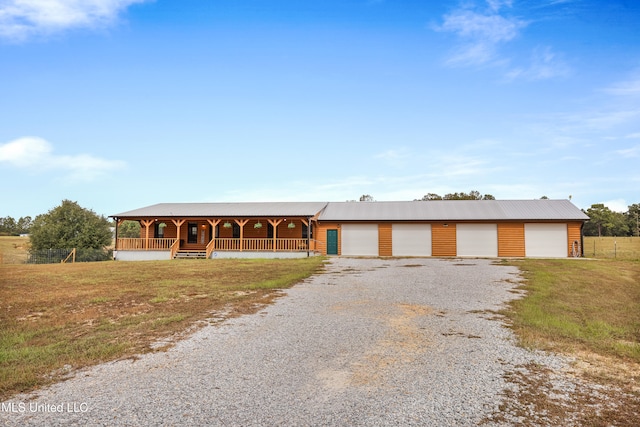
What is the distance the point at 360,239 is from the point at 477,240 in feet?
26.1

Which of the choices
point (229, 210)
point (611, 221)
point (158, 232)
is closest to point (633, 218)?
point (611, 221)

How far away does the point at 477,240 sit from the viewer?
26.8 meters

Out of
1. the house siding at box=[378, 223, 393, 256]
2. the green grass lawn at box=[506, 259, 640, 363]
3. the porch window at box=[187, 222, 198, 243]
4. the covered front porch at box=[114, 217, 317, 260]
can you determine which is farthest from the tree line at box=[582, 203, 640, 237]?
the porch window at box=[187, 222, 198, 243]

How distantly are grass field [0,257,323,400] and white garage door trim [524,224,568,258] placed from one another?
58.3 feet

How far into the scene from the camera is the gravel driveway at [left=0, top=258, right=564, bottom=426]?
3.86 meters

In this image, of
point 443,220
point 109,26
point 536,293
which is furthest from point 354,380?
point 443,220

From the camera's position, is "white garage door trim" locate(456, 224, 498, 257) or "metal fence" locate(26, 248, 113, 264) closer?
"metal fence" locate(26, 248, 113, 264)

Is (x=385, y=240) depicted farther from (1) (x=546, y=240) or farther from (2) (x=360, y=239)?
(1) (x=546, y=240)

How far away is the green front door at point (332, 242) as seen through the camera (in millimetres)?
28209

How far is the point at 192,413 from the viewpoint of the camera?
3.90m

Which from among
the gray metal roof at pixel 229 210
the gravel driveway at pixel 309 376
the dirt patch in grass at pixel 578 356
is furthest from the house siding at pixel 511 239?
the gravel driveway at pixel 309 376

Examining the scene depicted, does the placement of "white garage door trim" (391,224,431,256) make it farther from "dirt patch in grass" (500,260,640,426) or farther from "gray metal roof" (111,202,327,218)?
"dirt patch in grass" (500,260,640,426)

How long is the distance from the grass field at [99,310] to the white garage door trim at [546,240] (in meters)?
17.8

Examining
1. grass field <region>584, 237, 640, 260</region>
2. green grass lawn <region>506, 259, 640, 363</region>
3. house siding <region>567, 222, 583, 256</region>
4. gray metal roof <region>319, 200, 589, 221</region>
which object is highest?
gray metal roof <region>319, 200, 589, 221</region>
